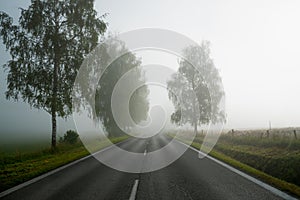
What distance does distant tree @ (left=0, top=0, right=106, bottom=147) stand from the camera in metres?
19.7

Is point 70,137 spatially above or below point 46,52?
below

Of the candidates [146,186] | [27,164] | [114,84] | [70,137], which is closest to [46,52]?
[70,137]

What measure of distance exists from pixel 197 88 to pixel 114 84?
1213 centimetres

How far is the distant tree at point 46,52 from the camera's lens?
19.7 meters

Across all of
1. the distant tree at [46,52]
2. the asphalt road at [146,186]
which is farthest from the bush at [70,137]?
the asphalt road at [146,186]

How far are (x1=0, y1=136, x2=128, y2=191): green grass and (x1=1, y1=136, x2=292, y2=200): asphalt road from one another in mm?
868

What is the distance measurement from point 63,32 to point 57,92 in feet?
16.0

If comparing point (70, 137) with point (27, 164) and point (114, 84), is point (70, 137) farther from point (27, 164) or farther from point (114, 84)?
point (114, 84)

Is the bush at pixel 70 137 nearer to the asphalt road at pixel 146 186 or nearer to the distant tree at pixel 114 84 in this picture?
the distant tree at pixel 114 84

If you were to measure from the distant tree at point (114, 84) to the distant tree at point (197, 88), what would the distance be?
257 inches

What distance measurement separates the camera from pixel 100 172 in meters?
9.80

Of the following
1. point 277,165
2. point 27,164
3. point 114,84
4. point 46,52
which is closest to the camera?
point 277,165

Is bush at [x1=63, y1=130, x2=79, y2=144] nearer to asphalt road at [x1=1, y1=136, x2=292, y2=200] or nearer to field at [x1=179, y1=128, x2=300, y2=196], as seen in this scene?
asphalt road at [x1=1, y1=136, x2=292, y2=200]

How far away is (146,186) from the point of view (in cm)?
737
